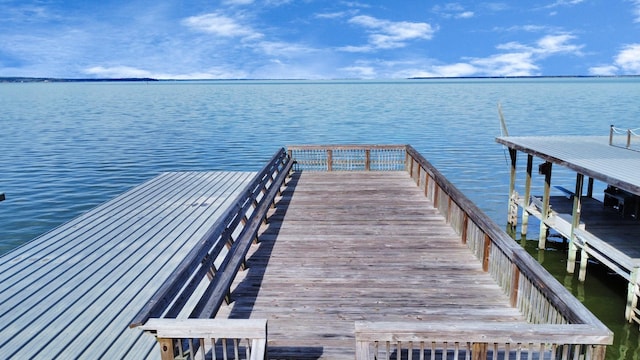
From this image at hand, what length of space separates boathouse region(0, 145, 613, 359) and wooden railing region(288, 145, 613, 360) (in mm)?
17

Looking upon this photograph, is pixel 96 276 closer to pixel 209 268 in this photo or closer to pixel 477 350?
pixel 209 268

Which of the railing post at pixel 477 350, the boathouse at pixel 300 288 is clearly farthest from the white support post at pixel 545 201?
the railing post at pixel 477 350

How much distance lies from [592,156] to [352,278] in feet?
33.3

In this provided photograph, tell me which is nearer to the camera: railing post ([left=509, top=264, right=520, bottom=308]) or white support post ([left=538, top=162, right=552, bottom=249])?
railing post ([left=509, top=264, right=520, bottom=308])

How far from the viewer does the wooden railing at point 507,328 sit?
3.67m

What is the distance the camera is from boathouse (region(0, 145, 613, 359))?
386 centimetres

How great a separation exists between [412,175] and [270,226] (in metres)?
6.08

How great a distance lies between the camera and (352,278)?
6.86m

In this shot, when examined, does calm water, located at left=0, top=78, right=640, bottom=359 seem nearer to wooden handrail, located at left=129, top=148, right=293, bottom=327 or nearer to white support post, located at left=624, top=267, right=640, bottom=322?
white support post, located at left=624, top=267, right=640, bottom=322

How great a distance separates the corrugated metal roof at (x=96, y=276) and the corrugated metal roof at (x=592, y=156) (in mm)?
9931

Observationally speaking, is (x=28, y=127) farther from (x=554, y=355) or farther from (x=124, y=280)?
(x=554, y=355)

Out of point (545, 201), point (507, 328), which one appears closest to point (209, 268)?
point (507, 328)

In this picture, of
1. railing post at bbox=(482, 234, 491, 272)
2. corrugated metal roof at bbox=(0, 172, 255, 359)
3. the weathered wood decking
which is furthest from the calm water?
corrugated metal roof at bbox=(0, 172, 255, 359)

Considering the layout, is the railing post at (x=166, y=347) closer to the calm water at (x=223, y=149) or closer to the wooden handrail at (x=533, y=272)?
the wooden handrail at (x=533, y=272)
